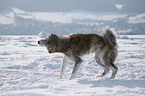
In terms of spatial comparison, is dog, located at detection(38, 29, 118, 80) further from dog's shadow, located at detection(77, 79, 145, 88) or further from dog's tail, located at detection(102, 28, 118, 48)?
dog's shadow, located at detection(77, 79, 145, 88)

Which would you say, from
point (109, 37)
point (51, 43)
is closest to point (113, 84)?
point (109, 37)

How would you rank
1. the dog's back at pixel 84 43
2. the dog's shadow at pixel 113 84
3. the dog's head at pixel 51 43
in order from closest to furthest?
the dog's shadow at pixel 113 84, the dog's head at pixel 51 43, the dog's back at pixel 84 43

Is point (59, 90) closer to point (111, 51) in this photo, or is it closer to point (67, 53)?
point (67, 53)

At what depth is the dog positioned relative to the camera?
6100 millimetres

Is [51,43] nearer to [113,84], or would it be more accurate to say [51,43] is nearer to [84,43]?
[84,43]

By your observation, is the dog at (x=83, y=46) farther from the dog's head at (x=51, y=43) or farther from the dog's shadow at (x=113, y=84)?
the dog's shadow at (x=113, y=84)

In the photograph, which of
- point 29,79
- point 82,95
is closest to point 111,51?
point 82,95

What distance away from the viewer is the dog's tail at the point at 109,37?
6.90 meters

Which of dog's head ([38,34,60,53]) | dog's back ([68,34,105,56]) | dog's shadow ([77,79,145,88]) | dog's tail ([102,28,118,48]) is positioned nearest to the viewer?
dog's shadow ([77,79,145,88])

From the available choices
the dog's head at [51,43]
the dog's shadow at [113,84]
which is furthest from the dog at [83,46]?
the dog's shadow at [113,84]

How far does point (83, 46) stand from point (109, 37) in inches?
46.6

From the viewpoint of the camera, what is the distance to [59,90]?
518cm

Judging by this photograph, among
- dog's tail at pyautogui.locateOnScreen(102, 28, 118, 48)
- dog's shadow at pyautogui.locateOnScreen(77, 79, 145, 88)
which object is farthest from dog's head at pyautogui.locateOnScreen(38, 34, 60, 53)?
dog's tail at pyautogui.locateOnScreen(102, 28, 118, 48)

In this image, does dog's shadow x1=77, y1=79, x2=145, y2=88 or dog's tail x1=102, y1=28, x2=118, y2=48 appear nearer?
dog's shadow x1=77, y1=79, x2=145, y2=88
